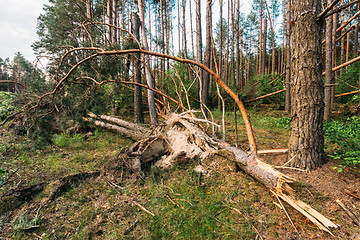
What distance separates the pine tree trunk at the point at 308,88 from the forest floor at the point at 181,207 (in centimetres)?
25

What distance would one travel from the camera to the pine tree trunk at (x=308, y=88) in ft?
7.11

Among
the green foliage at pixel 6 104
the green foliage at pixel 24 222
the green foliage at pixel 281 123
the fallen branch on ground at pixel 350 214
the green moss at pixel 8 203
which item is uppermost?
the green foliage at pixel 6 104

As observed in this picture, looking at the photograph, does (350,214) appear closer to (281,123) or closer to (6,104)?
(281,123)

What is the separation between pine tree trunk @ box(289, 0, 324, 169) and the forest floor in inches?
9.7

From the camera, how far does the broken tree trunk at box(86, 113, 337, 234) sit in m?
1.79

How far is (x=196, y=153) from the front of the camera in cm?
288

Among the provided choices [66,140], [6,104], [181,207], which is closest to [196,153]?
[181,207]

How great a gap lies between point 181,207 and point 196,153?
1.00 meters

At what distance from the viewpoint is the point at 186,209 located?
2014 millimetres

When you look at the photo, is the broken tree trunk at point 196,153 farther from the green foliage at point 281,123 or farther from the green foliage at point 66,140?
the green foliage at point 281,123

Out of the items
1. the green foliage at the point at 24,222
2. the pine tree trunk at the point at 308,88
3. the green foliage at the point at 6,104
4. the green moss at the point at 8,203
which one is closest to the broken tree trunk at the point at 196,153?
the pine tree trunk at the point at 308,88

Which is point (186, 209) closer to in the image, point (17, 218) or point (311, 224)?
point (311, 224)

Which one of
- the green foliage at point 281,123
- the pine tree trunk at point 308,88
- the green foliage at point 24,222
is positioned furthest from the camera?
the green foliage at point 281,123

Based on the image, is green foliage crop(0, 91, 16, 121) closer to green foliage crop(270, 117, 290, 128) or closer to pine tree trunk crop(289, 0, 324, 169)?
pine tree trunk crop(289, 0, 324, 169)
